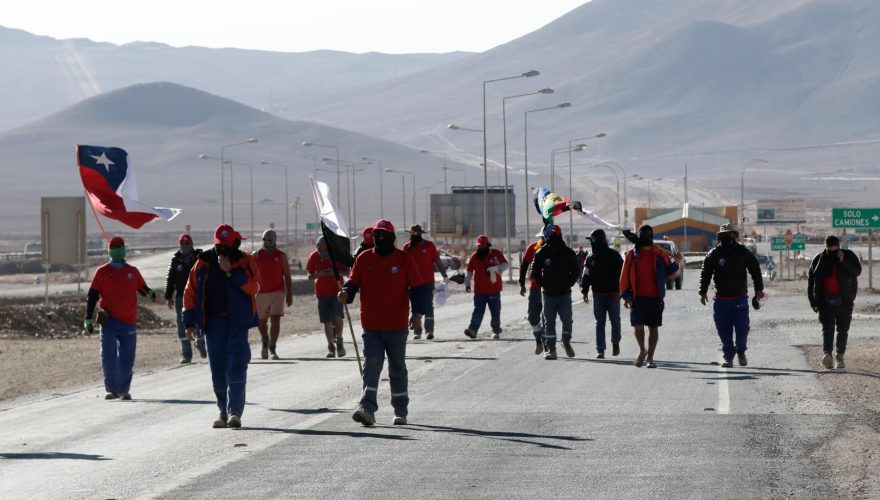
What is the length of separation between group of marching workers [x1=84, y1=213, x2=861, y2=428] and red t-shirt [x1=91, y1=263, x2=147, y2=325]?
A: 1 cm

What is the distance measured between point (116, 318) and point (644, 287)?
6056 millimetres

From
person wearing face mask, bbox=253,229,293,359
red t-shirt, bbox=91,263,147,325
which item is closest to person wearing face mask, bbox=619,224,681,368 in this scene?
person wearing face mask, bbox=253,229,293,359

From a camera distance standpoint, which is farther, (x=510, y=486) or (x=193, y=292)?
(x=193, y=292)

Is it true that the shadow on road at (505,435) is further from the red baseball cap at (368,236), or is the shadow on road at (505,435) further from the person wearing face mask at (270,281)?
the person wearing face mask at (270,281)

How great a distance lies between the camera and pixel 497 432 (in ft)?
41.4

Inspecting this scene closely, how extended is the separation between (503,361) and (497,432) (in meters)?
7.12

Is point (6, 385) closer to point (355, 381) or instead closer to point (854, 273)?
point (355, 381)

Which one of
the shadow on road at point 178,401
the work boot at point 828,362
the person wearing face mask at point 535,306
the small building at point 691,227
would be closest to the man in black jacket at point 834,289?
the work boot at point 828,362

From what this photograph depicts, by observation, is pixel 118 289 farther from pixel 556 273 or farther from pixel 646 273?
pixel 646 273

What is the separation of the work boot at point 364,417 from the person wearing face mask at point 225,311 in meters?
0.98

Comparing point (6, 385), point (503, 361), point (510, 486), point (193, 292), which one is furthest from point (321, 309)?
point (510, 486)

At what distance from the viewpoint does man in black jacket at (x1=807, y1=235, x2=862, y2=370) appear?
18.1 m

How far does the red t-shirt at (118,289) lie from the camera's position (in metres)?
16.4

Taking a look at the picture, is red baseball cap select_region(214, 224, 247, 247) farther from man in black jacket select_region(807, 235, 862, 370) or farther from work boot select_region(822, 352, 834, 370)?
work boot select_region(822, 352, 834, 370)
